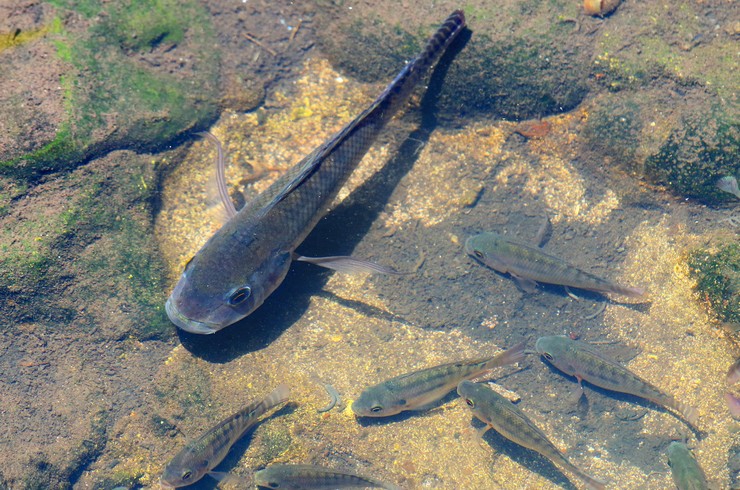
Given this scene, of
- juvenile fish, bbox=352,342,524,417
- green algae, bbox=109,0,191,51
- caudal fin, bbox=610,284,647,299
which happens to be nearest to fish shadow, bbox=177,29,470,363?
juvenile fish, bbox=352,342,524,417

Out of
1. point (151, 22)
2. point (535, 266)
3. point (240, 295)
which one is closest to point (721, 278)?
point (535, 266)

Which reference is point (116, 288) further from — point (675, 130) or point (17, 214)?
point (675, 130)

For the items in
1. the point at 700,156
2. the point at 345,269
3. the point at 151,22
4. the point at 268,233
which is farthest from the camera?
the point at 151,22

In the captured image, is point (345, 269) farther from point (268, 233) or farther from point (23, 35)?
point (23, 35)

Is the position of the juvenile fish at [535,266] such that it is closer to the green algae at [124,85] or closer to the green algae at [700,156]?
the green algae at [700,156]

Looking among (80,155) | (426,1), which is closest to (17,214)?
(80,155)

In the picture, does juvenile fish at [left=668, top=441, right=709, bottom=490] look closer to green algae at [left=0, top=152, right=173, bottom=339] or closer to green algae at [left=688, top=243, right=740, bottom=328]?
green algae at [left=688, top=243, right=740, bottom=328]
